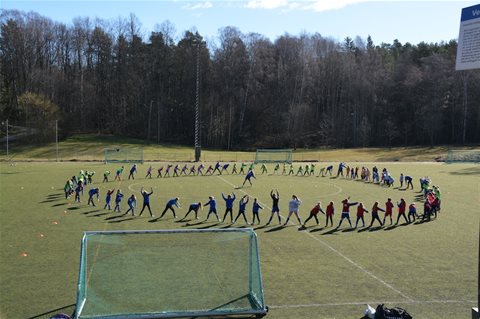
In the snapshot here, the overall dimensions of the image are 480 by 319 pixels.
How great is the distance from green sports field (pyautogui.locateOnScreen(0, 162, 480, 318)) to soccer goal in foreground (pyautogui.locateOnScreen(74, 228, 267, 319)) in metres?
0.66

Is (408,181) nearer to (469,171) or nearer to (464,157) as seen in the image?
(469,171)

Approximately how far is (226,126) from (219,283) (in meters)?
66.4

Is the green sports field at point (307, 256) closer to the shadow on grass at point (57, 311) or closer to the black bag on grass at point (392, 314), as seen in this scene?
the shadow on grass at point (57, 311)

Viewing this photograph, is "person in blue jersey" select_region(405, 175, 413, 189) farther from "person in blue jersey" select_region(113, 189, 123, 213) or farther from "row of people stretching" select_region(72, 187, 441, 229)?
"person in blue jersey" select_region(113, 189, 123, 213)

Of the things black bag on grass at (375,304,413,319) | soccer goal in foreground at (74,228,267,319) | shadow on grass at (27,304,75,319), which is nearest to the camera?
black bag on grass at (375,304,413,319)

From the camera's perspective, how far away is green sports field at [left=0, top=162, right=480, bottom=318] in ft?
37.2

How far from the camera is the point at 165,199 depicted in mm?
26578

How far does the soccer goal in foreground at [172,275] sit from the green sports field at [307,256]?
0.66m

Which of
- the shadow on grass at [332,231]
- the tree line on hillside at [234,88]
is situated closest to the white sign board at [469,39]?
the shadow on grass at [332,231]

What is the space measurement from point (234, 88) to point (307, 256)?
6623cm

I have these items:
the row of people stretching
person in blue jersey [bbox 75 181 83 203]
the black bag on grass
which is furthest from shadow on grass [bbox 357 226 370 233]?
person in blue jersey [bbox 75 181 83 203]

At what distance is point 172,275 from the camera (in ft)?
38.4

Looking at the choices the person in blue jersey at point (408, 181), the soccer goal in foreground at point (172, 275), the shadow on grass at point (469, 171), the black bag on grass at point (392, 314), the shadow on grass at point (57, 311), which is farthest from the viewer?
the shadow on grass at point (469, 171)

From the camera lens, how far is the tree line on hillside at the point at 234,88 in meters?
75.5
